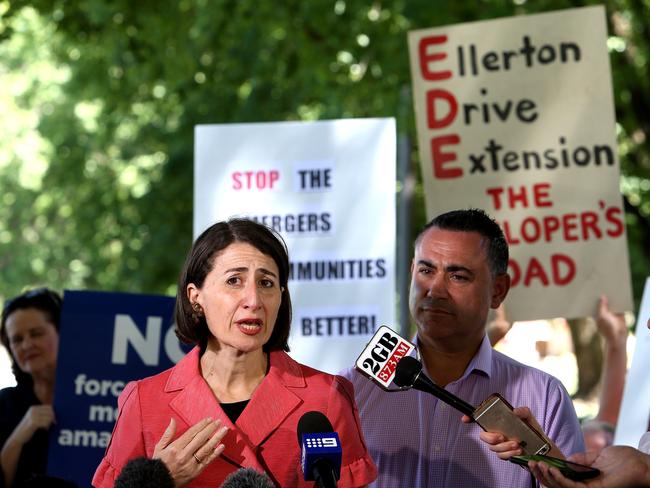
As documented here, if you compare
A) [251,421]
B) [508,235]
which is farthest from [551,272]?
[251,421]

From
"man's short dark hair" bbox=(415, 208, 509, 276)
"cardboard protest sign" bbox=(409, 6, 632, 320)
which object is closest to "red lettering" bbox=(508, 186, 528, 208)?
"cardboard protest sign" bbox=(409, 6, 632, 320)

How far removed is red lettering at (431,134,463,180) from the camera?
271 inches

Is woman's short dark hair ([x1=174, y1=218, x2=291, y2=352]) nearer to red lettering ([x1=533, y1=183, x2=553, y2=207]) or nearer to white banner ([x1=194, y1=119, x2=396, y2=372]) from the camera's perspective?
white banner ([x1=194, y1=119, x2=396, y2=372])

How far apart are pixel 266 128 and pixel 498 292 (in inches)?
102

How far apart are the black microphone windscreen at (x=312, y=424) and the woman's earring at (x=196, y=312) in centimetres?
56

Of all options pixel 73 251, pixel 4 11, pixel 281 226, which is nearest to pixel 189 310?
pixel 281 226

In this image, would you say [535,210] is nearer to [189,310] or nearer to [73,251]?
[189,310]

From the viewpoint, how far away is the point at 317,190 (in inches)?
271

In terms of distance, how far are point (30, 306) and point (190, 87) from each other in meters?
8.28

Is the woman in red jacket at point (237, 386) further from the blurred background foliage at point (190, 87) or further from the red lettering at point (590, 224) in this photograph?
the blurred background foliage at point (190, 87)

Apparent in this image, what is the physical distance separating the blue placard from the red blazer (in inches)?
96.7

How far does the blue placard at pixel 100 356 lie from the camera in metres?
6.11

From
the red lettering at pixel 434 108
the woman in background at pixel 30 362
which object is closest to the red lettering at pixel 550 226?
the red lettering at pixel 434 108

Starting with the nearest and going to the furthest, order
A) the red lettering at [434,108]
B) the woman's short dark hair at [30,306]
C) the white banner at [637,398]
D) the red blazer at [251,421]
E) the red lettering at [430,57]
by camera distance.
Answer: the red blazer at [251,421] < the white banner at [637,398] < the woman's short dark hair at [30,306] < the red lettering at [434,108] < the red lettering at [430,57]
